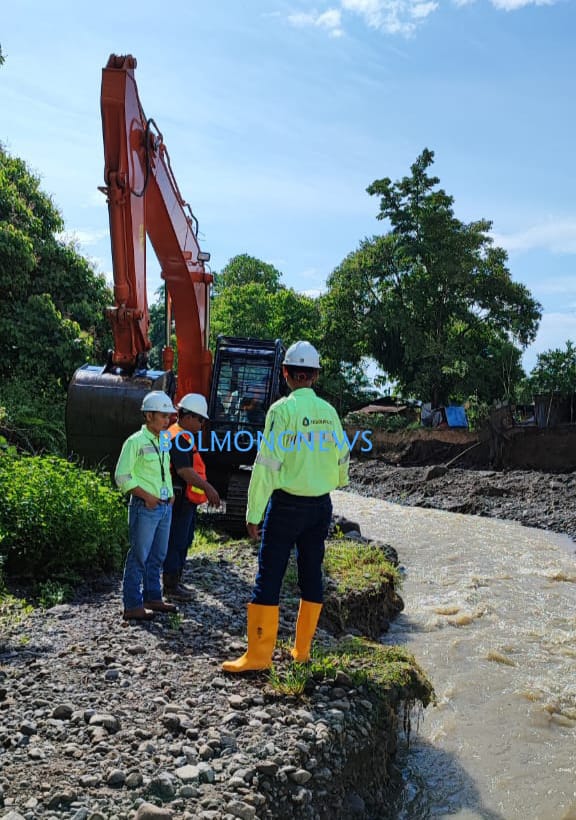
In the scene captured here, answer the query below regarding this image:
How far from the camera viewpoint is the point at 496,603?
31.8 ft

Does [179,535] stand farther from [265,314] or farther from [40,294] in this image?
[265,314]

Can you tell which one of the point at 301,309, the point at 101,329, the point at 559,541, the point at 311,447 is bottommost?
the point at 559,541

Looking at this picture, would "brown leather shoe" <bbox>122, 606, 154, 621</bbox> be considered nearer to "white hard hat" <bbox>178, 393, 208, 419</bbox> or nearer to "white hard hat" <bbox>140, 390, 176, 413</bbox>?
"white hard hat" <bbox>140, 390, 176, 413</bbox>

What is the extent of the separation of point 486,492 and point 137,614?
16116 mm

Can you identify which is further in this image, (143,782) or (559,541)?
(559,541)

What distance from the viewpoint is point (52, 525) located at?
7086 mm

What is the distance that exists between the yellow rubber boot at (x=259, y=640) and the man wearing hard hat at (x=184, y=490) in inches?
64.9

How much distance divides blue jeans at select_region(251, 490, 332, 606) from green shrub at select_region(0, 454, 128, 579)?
292 cm

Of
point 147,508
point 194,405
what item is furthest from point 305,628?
point 194,405

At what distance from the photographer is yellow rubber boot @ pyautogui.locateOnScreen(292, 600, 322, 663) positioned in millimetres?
4895

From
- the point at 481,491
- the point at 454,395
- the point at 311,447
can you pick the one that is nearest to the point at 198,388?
the point at 311,447

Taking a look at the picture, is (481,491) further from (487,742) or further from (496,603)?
(487,742)

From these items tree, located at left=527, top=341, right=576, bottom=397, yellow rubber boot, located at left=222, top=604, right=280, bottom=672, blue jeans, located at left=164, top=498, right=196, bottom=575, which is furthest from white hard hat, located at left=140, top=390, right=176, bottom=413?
tree, located at left=527, top=341, right=576, bottom=397

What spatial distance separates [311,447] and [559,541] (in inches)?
463
